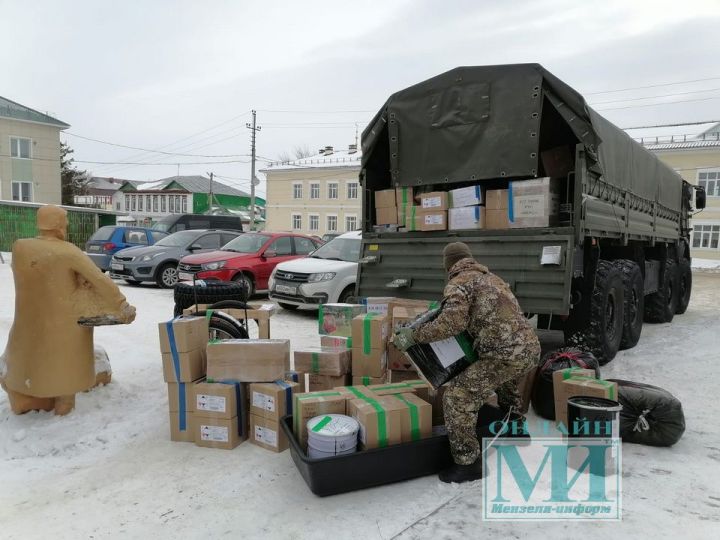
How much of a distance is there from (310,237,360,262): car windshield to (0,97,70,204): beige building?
27723 millimetres

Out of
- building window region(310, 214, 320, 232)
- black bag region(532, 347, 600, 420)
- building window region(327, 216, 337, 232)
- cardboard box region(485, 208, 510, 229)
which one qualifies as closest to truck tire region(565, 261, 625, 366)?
black bag region(532, 347, 600, 420)

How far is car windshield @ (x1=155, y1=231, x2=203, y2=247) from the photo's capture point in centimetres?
1253

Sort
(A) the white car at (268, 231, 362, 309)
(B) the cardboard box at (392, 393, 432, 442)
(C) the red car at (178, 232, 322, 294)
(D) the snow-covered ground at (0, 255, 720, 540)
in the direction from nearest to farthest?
(D) the snow-covered ground at (0, 255, 720, 540)
(B) the cardboard box at (392, 393, 432, 442)
(A) the white car at (268, 231, 362, 309)
(C) the red car at (178, 232, 322, 294)

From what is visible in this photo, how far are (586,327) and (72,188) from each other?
163 feet

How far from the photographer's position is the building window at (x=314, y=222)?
4088 cm

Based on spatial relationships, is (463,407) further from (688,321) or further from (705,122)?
(705,122)

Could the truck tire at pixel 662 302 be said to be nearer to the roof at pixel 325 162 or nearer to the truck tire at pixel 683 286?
the truck tire at pixel 683 286

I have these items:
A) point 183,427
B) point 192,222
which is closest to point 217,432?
point 183,427

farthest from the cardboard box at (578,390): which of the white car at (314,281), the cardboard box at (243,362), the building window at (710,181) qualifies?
the building window at (710,181)

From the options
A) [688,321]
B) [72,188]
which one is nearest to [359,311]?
[688,321]

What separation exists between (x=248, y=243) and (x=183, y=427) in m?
7.62

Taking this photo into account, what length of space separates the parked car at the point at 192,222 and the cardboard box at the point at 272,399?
47.7 feet

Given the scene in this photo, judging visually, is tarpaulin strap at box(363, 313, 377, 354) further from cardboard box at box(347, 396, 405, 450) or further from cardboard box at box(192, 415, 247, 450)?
cardboard box at box(192, 415, 247, 450)

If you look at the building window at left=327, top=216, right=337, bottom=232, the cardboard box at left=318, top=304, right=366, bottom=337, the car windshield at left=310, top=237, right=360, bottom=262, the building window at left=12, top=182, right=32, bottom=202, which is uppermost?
the building window at left=12, top=182, right=32, bottom=202
